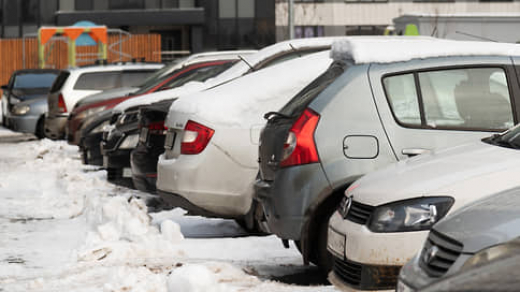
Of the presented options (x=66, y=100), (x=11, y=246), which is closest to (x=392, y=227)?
(x=11, y=246)

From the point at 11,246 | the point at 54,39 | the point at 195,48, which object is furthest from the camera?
the point at 195,48

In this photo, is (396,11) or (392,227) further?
(396,11)

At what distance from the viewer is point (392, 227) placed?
542 centimetres

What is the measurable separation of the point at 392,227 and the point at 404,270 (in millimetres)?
865

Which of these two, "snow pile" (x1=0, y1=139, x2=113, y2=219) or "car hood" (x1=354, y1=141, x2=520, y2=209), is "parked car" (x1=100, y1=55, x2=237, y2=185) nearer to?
"snow pile" (x1=0, y1=139, x2=113, y2=219)

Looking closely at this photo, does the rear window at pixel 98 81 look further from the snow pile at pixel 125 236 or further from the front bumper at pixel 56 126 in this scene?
the snow pile at pixel 125 236

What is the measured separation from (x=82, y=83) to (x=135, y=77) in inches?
58.5

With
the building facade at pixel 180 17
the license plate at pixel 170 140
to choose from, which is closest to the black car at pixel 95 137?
the license plate at pixel 170 140

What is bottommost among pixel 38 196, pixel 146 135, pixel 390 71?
pixel 38 196

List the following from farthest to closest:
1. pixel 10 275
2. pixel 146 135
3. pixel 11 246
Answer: pixel 146 135 → pixel 11 246 → pixel 10 275

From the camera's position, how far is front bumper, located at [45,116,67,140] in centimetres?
2025

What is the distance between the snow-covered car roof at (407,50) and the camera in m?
6.73

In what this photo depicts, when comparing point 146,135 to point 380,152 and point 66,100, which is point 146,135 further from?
point 66,100

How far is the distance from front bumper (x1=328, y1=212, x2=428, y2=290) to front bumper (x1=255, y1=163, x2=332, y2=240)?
2.64ft
